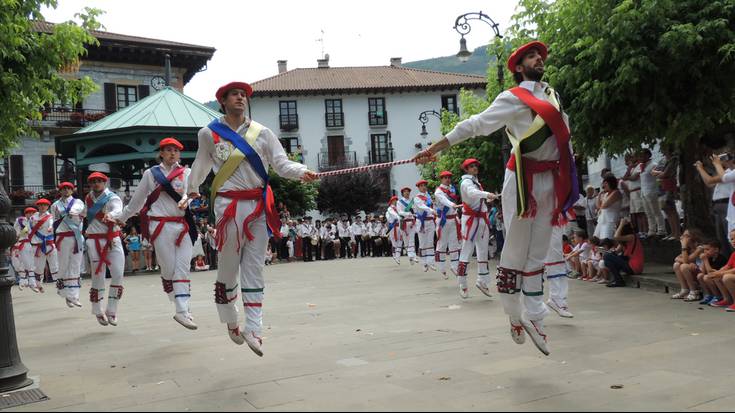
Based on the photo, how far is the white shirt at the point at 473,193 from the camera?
33.7 feet

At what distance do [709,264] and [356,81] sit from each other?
2036 inches

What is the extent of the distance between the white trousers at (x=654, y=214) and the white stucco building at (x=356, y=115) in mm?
42353

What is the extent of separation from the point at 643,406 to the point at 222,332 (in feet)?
17.4

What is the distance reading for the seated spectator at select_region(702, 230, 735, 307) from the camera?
8.66m

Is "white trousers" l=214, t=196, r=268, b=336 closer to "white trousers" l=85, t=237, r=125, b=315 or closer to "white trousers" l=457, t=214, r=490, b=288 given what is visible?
"white trousers" l=85, t=237, r=125, b=315

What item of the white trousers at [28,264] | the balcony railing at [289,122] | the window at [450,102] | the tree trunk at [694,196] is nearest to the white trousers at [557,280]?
the tree trunk at [694,196]

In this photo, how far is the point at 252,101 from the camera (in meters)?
57.3

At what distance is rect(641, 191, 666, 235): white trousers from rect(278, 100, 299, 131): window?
4463 cm

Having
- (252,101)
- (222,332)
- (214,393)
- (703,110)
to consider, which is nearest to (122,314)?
(222,332)

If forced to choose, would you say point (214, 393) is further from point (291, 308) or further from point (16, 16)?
point (16, 16)

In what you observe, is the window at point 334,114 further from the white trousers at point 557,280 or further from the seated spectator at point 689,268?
the white trousers at point 557,280

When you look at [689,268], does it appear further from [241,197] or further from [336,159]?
[336,159]

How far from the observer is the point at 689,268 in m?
9.48

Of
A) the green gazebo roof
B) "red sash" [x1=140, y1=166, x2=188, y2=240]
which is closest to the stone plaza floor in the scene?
"red sash" [x1=140, y1=166, x2=188, y2=240]
